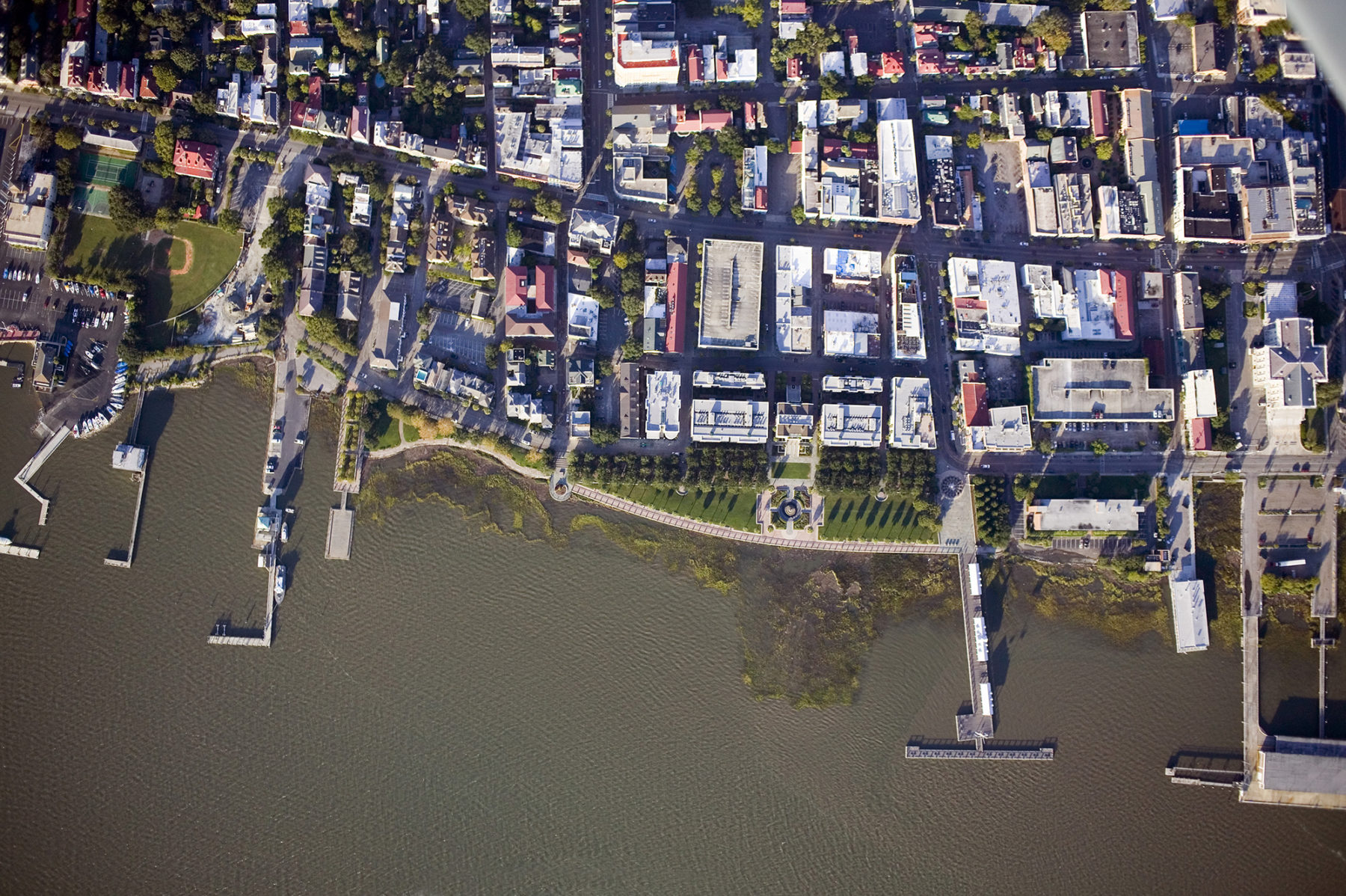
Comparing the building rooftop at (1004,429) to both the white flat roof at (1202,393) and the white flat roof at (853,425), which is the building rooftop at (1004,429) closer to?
the white flat roof at (853,425)

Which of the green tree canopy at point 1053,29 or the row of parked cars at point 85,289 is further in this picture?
the row of parked cars at point 85,289

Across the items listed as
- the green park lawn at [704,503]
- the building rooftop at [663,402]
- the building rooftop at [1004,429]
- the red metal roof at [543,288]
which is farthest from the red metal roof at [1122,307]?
the red metal roof at [543,288]

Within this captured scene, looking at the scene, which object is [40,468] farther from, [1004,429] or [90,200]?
[1004,429]

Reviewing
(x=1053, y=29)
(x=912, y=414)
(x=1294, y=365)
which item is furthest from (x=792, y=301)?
(x=1294, y=365)

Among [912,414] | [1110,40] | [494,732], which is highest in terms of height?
[1110,40]

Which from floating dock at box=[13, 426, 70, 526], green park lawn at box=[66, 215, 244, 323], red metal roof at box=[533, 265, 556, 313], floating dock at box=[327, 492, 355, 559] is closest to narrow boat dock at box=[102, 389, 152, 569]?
floating dock at box=[13, 426, 70, 526]

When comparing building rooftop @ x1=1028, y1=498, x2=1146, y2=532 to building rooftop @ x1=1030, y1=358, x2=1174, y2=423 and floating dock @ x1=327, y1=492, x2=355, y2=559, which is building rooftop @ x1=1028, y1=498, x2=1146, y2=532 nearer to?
building rooftop @ x1=1030, y1=358, x2=1174, y2=423
